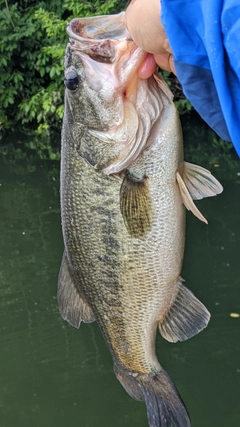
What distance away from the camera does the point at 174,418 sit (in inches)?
95.4

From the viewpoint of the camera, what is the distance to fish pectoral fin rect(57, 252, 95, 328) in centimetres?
239

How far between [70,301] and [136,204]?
1.74 feet

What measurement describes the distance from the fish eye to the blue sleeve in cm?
72

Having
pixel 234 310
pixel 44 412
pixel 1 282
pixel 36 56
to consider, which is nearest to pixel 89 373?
pixel 44 412

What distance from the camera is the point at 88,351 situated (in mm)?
5348

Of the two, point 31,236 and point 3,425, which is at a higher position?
point 3,425

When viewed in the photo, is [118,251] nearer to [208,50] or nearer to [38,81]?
[208,50]

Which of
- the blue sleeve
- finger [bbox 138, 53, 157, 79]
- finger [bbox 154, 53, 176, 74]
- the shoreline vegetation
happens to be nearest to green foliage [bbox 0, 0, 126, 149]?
the shoreline vegetation

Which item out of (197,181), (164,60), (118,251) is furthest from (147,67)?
(118,251)

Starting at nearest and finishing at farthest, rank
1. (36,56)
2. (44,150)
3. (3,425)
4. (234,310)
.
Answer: (3,425) < (234,310) < (44,150) < (36,56)

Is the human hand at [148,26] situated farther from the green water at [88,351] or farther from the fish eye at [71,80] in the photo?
the green water at [88,351]

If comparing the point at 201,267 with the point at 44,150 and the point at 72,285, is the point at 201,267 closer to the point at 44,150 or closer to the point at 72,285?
the point at 72,285

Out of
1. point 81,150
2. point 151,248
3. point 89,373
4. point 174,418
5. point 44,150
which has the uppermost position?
point 81,150

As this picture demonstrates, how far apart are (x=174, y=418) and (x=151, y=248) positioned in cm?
69
